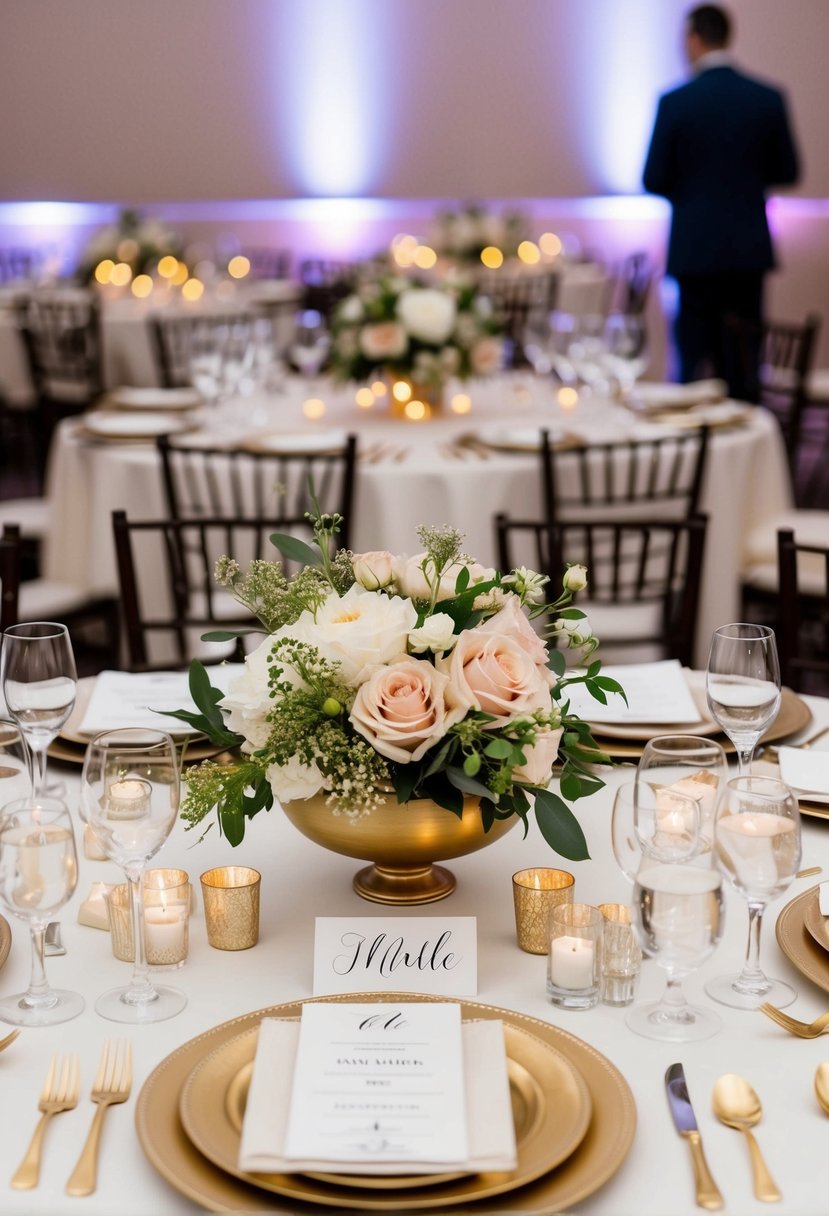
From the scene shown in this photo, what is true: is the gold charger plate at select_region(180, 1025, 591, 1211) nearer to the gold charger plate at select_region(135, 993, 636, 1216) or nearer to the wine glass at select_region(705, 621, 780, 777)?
the gold charger plate at select_region(135, 993, 636, 1216)

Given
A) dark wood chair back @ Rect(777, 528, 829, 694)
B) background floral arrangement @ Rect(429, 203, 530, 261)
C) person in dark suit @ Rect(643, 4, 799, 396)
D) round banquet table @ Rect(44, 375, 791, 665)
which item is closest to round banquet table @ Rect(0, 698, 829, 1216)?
dark wood chair back @ Rect(777, 528, 829, 694)

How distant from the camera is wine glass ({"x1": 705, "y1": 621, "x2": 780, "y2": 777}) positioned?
1.58 m

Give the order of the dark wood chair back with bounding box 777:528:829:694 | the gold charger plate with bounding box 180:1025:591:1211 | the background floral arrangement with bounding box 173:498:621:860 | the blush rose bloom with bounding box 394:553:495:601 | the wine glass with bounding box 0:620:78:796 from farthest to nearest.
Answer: the dark wood chair back with bounding box 777:528:829:694 < the wine glass with bounding box 0:620:78:796 < the blush rose bloom with bounding box 394:553:495:601 < the background floral arrangement with bounding box 173:498:621:860 < the gold charger plate with bounding box 180:1025:591:1211

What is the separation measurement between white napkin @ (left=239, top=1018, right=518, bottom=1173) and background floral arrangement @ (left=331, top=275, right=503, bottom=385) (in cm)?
304

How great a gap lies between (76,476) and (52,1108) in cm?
301

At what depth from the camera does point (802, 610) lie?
13.1 feet

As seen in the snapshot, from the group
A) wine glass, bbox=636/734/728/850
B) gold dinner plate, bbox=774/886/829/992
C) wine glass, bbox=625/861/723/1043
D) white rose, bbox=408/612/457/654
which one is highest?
white rose, bbox=408/612/457/654

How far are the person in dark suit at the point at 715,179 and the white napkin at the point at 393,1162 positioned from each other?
16.5 feet

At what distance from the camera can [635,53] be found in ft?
32.4

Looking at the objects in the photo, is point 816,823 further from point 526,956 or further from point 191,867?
point 191,867

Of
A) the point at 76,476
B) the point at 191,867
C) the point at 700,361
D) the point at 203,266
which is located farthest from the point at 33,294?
the point at 191,867

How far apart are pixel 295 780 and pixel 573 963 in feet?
0.94

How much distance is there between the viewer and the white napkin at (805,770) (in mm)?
1634

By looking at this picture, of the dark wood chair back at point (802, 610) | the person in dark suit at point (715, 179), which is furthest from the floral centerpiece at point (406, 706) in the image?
the person in dark suit at point (715, 179)
